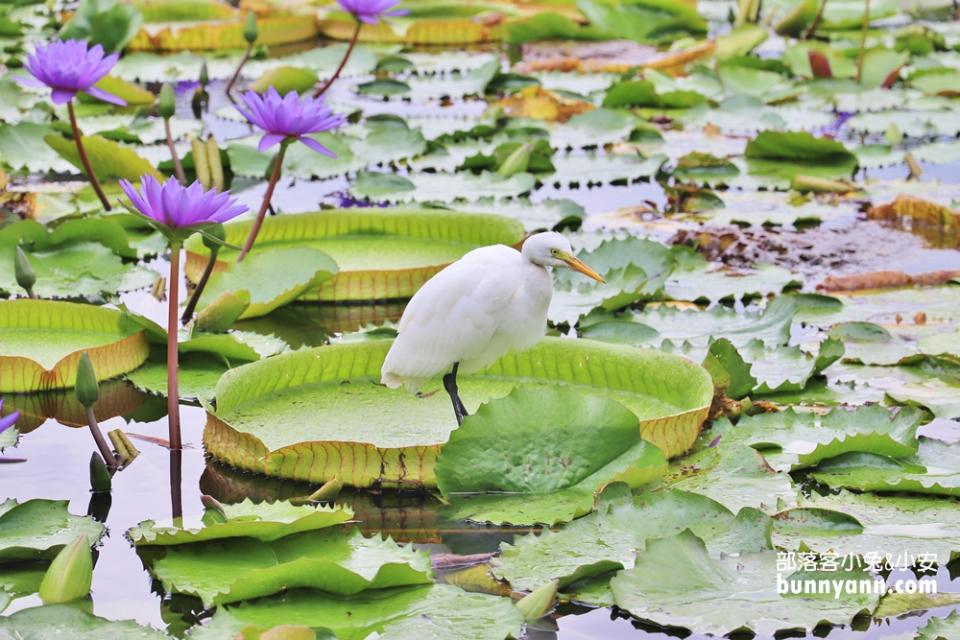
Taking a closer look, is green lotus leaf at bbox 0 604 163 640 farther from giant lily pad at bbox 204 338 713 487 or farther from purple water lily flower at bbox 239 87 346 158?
purple water lily flower at bbox 239 87 346 158

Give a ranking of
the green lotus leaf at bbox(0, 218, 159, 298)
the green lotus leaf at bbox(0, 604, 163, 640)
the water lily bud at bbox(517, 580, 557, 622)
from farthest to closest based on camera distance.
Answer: the green lotus leaf at bbox(0, 218, 159, 298) → the water lily bud at bbox(517, 580, 557, 622) → the green lotus leaf at bbox(0, 604, 163, 640)

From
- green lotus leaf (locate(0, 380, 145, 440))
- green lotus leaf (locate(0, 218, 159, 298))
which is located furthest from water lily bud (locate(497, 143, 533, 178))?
green lotus leaf (locate(0, 380, 145, 440))

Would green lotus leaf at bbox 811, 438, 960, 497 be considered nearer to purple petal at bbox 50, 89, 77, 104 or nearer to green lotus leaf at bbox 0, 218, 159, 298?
green lotus leaf at bbox 0, 218, 159, 298

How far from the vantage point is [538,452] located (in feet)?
10.1

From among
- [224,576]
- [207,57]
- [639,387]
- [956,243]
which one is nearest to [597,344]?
[639,387]

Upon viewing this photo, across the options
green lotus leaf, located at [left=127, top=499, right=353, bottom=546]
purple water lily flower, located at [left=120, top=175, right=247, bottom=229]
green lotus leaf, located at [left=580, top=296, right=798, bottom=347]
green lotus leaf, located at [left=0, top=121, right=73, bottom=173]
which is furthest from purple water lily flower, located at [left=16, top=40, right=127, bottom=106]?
green lotus leaf, located at [left=127, top=499, right=353, bottom=546]

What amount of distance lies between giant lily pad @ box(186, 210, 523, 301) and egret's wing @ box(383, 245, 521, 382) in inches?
A: 46.0

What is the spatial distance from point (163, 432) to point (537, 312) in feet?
3.27

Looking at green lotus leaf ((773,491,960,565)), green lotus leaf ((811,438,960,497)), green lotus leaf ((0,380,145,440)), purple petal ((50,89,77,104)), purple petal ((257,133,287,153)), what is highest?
purple petal ((50,89,77,104))

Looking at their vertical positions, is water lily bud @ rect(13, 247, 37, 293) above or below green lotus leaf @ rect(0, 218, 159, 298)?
above

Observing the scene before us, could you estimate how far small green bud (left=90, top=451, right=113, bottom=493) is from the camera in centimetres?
310

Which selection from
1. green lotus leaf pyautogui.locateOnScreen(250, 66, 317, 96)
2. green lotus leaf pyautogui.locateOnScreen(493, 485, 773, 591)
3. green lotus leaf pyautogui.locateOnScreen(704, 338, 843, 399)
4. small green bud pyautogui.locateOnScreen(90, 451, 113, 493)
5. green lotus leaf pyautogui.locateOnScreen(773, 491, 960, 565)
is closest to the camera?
green lotus leaf pyautogui.locateOnScreen(493, 485, 773, 591)

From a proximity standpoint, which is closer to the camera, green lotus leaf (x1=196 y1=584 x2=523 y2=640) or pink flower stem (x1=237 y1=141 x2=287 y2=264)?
green lotus leaf (x1=196 y1=584 x2=523 y2=640)

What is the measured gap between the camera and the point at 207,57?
8539mm
